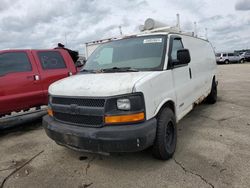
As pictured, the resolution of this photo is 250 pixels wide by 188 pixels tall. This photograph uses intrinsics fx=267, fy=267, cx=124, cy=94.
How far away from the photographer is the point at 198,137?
512 cm

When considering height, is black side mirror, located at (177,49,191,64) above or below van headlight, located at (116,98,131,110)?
above

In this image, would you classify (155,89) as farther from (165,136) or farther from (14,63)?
(14,63)

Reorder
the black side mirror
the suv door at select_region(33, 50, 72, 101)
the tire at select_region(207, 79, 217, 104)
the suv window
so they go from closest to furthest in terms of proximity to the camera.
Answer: the black side mirror
the suv door at select_region(33, 50, 72, 101)
the suv window
the tire at select_region(207, 79, 217, 104)

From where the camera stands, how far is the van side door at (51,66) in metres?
6.56

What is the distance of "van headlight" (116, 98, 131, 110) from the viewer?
11.2 feet

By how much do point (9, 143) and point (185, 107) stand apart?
3.63 meters

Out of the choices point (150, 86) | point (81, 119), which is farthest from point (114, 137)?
point (150, 86)

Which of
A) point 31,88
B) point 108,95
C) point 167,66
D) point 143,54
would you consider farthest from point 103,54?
point 31,88

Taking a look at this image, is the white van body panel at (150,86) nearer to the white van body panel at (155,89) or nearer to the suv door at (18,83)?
the white van body panel at (155,89)

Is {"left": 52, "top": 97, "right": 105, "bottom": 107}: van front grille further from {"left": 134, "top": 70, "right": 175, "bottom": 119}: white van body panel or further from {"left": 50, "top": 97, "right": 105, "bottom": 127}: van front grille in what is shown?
{"left": 134, "top": 70, "right": 175, "bottom": 119}: white van body panel

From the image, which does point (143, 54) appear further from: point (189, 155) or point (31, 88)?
point (31, 88)

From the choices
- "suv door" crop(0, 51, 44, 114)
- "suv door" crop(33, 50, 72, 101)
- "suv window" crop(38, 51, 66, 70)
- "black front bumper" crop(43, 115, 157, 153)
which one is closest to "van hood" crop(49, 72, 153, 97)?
"black front bumper" crop(43, 115, 157, 153)

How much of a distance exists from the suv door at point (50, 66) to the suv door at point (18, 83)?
168 millimetres

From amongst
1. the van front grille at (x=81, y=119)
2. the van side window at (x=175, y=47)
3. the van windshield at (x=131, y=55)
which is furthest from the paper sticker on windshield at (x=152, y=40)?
the van front grille at (x=81, y=119)
